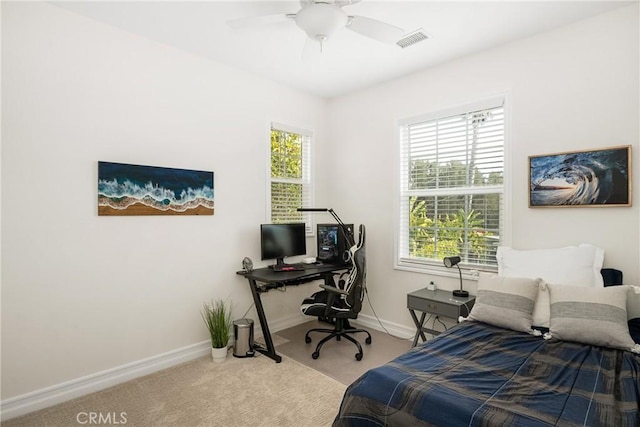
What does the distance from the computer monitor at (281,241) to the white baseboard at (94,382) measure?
41.1 inches

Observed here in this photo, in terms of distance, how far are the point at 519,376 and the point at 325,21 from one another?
227cm

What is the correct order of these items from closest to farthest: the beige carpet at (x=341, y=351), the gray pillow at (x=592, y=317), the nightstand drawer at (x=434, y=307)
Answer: the gray pillow at (x=592, y=317), the nightstand drawer at (x=434, y=307), the beige carpet at (x=341, y=351)

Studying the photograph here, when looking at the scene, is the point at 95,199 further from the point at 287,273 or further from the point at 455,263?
the point at 455,263

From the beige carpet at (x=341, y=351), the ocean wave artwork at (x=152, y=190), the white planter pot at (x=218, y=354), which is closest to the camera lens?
the ocean wave artwork at (x=152, y=190)

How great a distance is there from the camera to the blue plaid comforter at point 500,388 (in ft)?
4.39

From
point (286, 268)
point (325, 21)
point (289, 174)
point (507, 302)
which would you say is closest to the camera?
point (325, 21)

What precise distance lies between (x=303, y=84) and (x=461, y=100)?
1.74 metres

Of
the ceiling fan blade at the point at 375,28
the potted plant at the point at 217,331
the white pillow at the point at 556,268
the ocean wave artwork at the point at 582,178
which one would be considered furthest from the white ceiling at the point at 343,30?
the potted plant at the point at 217,331

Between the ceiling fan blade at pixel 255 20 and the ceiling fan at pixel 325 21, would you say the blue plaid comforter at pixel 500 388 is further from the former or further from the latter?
the ceiling fan blade at pixel 255 20

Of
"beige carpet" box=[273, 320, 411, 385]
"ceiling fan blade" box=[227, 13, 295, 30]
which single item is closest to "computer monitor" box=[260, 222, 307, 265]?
"beige carpet" box=[273, 320, 411, 385]

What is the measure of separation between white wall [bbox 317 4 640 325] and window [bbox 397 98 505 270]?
0.13m

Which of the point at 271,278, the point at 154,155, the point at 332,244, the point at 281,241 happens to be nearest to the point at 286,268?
the point at 281,241

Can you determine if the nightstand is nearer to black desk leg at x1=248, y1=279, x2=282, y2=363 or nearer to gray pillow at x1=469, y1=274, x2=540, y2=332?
gray pillow at x1=469, y1=274, x2=540, y2=332

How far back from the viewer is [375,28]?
2.21m
